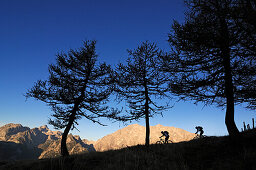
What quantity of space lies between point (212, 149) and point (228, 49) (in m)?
4.44

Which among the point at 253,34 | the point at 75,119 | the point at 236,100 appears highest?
the point at 253,34

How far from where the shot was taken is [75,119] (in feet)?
39.9

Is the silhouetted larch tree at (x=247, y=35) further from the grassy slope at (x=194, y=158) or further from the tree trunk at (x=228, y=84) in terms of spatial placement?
the grassy slope at (x=194, y=158)

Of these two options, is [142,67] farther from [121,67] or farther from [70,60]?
[70,60]

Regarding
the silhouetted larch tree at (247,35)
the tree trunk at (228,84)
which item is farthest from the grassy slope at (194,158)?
the silhouetted larch tree at (247,35)

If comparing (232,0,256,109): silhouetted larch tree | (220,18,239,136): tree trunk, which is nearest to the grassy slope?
(220,18,239,136): tree trunk

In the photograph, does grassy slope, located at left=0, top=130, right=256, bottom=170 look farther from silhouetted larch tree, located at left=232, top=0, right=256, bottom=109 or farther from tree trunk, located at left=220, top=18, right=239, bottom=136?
silhouetted larch tree, located at left=232, top=0, right=256, bottom=109

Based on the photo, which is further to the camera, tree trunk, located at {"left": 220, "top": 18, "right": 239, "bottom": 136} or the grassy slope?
tree trunk, located at {"left": 220, "top": 18, "right": 239, "bottom": 136}

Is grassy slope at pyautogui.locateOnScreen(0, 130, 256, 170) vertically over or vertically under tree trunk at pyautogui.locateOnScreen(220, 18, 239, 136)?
under

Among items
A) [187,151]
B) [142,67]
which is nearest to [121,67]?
[142,67]

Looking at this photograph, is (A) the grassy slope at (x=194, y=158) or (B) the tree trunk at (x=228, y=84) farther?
(B) the tree trunk at (x=228, y=84)

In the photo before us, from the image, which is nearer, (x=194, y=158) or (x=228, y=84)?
(x=194, y=158)

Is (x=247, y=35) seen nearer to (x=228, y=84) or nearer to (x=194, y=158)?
(x=228, y=84)

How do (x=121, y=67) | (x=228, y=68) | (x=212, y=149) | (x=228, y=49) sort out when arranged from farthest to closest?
(x=121, y=67) < (x=228, y=68) < (x=228, y=49) < (x=212, y=149)
